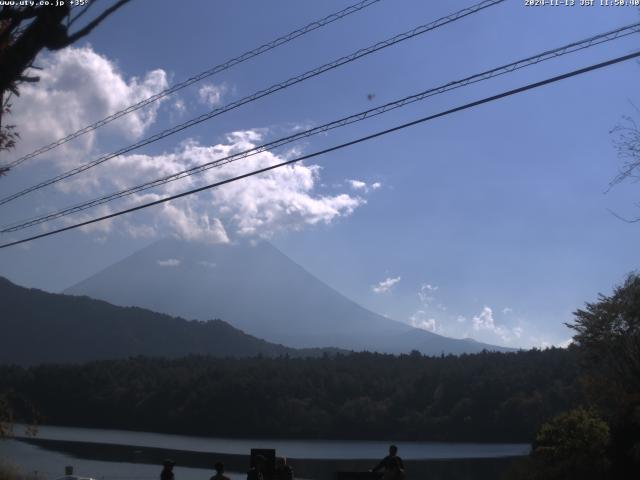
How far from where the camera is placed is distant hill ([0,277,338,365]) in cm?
11850

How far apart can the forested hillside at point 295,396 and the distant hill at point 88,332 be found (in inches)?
1135

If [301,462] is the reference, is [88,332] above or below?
above

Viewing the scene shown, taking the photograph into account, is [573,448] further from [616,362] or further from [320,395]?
[320,395]

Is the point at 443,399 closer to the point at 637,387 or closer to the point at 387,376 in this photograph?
the point at 387,376

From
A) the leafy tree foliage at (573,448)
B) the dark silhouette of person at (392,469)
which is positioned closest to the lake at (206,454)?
the leafy tree foliage at (573,448)

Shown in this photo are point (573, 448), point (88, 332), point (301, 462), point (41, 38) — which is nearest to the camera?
point (41, 38)

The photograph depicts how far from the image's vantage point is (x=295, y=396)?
8744 centimetres

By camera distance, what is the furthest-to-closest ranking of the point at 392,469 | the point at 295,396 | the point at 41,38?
the point at 295,396, the point at 392,469, the point at 41,38

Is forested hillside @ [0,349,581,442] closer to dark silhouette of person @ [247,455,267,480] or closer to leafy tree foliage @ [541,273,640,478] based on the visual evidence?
leafy tree foliage @ [541,273,640,478]

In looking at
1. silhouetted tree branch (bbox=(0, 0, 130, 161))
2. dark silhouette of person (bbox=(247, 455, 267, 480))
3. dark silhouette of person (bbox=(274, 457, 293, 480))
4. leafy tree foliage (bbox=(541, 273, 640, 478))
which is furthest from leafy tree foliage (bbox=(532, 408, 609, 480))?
silhouetted tree branch (bbox=(0, 0, 130, 161))

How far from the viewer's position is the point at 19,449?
69375 mm

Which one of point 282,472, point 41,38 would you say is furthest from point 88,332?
point 41,38

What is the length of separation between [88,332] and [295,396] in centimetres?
5444

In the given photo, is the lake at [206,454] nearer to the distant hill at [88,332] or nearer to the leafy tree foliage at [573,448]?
the leafy tree foliage at [573,448]
